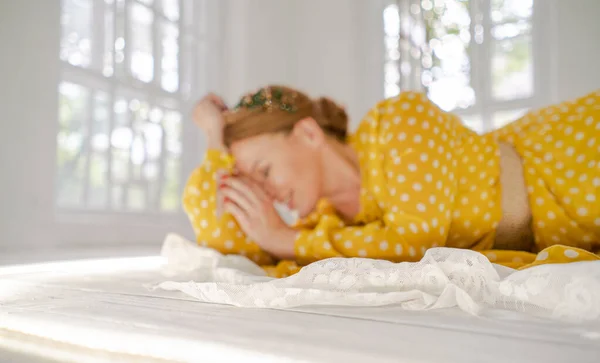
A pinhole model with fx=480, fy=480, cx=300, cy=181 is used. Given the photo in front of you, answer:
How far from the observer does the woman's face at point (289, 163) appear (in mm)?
1330

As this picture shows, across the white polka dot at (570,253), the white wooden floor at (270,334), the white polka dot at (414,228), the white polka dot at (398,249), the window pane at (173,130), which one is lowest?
the white wooden floor at (270,334)

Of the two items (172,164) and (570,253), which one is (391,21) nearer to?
(172,164)

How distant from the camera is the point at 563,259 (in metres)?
0.74

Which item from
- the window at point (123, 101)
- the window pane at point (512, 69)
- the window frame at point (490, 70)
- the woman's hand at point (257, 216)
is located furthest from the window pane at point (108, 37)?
the window pane at point (512, 69)

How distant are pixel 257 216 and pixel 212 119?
37 cm

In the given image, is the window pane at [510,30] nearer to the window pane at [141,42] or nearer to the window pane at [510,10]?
the window pane at [510,10]

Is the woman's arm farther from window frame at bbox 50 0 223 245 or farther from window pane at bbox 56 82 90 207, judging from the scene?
window pane at bbox 56 82 90 207

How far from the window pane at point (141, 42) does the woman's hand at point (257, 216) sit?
1.33m

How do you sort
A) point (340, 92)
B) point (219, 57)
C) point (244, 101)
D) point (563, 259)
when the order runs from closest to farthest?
point (563, 259) < point (244, 101) < point (219, 57) < point (340, 92)

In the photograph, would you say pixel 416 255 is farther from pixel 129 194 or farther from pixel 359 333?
pixel 129 194

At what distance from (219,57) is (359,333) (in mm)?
2612

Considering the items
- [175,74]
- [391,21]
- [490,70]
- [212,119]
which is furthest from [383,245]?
[391,21]

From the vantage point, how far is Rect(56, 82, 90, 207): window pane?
200cm

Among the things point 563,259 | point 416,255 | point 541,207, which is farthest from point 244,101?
point 563,259
